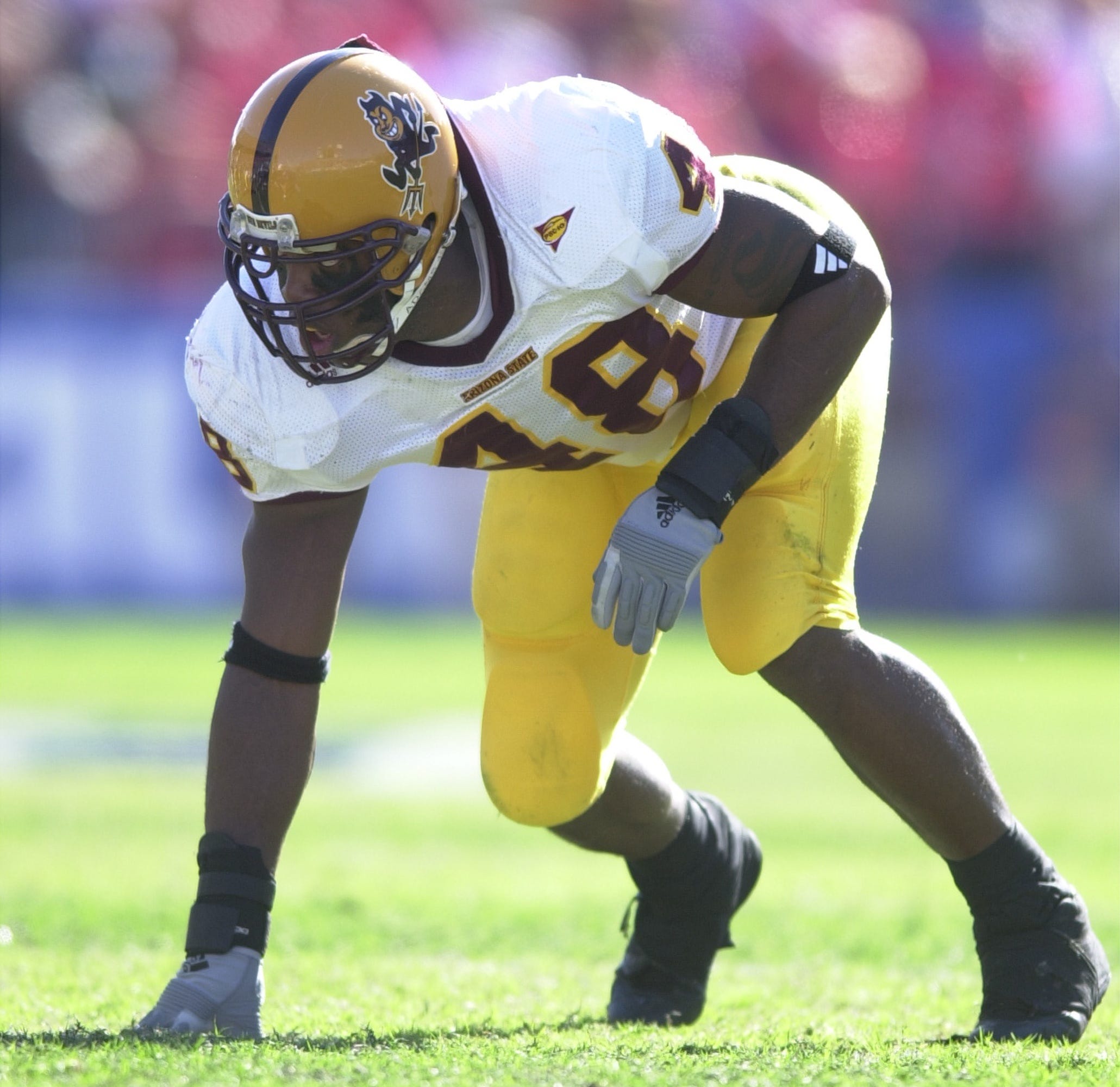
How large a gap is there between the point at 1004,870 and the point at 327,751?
4385 mm

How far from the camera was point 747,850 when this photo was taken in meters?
3.42

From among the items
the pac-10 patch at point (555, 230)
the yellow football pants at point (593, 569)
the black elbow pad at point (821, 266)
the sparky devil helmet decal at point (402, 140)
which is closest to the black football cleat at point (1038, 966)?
the yellow football pants at point (593, 569)

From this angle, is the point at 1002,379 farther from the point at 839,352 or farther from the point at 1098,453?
the point at 839,352

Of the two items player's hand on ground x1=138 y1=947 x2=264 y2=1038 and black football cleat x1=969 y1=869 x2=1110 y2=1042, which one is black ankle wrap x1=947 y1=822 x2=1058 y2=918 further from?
player's hand on ground x1=138 y1=947 x2=264 y2=1038

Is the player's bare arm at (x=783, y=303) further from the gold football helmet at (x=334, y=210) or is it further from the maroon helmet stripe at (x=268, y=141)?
the maroon helmet stripe at (x=268, y=141)

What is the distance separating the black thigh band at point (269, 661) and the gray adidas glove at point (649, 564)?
502 millimetres

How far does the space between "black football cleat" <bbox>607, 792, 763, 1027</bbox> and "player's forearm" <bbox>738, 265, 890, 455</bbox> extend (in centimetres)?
93

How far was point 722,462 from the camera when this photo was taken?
269 centimetres

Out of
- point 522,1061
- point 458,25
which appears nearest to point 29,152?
point 458,25

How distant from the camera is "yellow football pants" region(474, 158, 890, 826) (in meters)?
2.84

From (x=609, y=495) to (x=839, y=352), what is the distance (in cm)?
60

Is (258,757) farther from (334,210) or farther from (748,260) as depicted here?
(748,260)

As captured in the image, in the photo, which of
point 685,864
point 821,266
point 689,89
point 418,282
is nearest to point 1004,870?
point 685,864

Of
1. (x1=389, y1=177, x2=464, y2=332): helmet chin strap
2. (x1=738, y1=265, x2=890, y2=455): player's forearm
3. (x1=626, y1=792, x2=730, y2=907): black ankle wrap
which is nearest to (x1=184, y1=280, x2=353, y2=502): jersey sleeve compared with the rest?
(x1=389, y1=177, x2=464, y2=332): helmet chin strap
